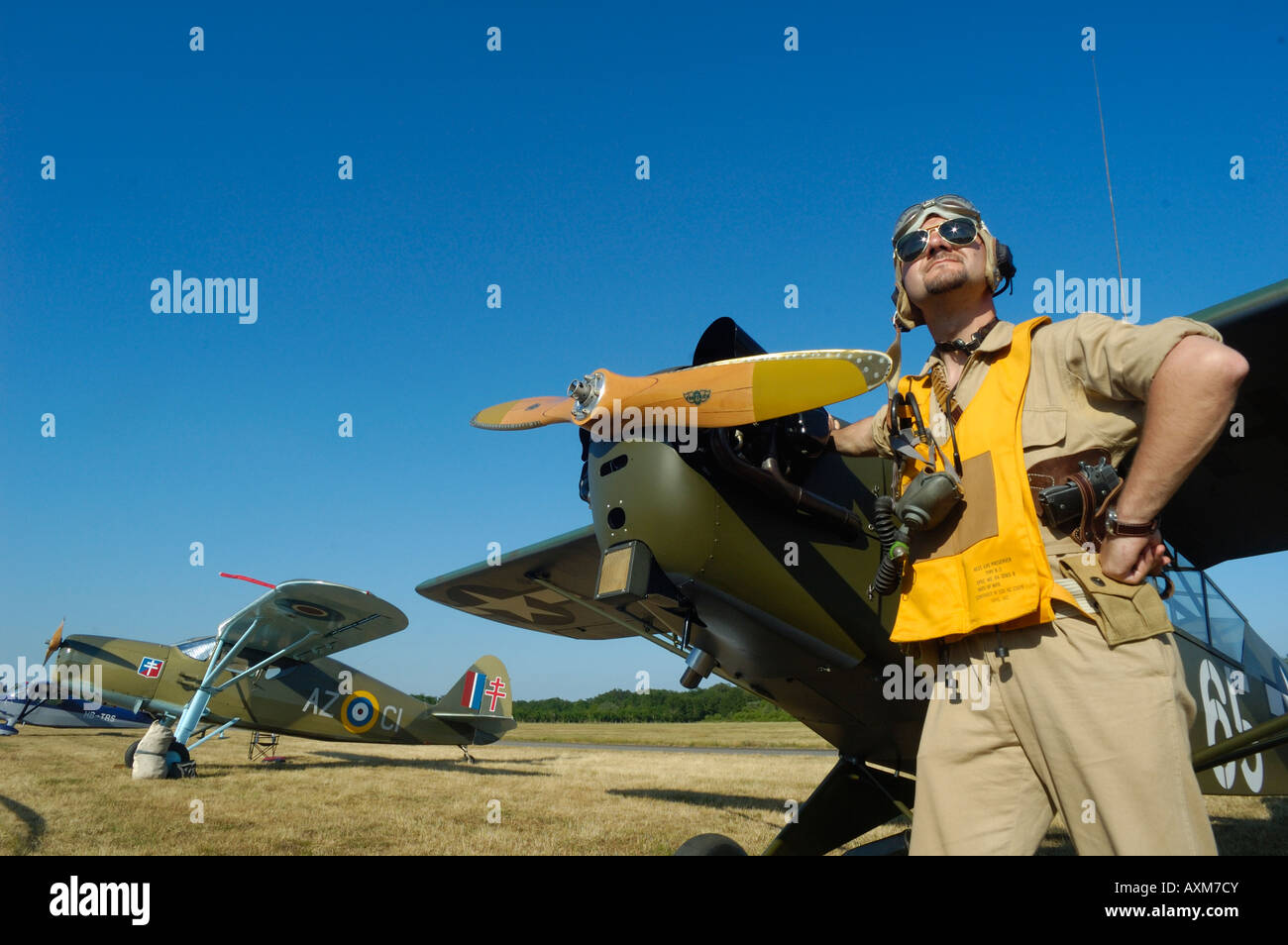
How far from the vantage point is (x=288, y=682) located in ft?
57.9

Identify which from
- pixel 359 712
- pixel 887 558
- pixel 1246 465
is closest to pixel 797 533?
pixel 887 558

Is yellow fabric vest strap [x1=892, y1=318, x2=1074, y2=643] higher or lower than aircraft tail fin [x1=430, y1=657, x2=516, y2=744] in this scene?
higher

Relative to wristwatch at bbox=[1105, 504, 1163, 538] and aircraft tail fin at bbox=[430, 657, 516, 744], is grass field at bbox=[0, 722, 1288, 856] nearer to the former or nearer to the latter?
aircraft tail fin at bbox=[430, 657, 516, 744]

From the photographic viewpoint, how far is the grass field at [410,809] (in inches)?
254

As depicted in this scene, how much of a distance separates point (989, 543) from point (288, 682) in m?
18.9

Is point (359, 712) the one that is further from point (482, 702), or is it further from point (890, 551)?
point (890, 551)

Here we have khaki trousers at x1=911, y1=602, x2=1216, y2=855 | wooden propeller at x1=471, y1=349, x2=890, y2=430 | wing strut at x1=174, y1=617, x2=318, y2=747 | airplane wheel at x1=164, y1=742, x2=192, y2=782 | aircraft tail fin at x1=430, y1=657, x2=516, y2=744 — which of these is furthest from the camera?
aircraft tail fin at x1=430, y1=657, x2=516, y2=744

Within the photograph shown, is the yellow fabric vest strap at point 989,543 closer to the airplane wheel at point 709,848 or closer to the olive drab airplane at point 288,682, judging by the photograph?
the airplane wheel at point 709,848

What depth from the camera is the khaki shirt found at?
1.75m

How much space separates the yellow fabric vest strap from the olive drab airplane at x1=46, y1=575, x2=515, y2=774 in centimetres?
1321

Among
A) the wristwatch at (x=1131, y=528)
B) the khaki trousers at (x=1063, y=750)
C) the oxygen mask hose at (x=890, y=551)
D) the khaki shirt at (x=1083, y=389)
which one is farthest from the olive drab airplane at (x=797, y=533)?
the khaki trousers at (x=1063, y=750)

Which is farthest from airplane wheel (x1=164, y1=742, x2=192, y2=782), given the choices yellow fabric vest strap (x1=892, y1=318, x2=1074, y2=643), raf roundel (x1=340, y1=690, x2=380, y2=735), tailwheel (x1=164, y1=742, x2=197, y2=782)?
yellow fabric vest strap (x1=892, y1=318, x2=1074, y2=643)
